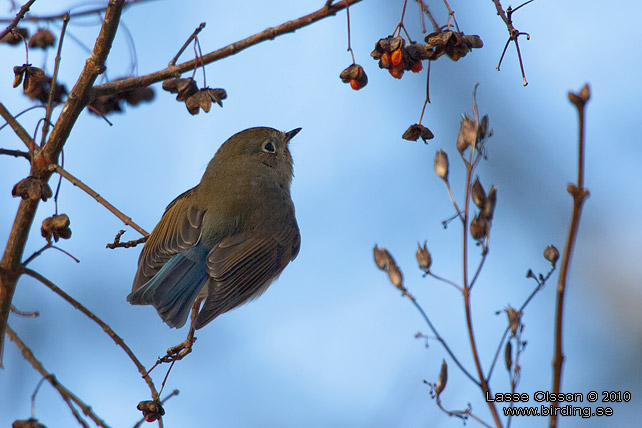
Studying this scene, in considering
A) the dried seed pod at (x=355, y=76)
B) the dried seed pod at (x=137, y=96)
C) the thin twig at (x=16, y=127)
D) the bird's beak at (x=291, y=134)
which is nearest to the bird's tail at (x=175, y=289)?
Result: the dried seed pod at (x=137, y=96)

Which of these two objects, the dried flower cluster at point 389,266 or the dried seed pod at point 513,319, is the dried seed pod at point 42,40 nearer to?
the dried flower cluster at point 389,266

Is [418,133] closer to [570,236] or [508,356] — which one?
[508,356]

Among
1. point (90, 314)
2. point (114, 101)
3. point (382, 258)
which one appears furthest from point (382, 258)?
point (114, 101)

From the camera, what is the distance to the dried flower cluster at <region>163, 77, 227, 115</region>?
3.02 meters

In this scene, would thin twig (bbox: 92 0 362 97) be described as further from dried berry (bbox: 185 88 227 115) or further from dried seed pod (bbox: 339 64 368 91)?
dried seed pod (bbox: 339 64 368 91)

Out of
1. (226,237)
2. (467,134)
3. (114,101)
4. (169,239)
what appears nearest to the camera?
(467,134)

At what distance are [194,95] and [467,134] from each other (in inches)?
52.8

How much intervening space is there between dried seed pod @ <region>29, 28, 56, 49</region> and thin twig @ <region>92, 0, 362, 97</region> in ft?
2.84

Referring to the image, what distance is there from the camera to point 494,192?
1953 millimetres

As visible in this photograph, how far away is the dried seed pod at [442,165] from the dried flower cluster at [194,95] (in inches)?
45.4

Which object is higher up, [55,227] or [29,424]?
[55,227]

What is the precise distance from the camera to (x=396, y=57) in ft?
9.23

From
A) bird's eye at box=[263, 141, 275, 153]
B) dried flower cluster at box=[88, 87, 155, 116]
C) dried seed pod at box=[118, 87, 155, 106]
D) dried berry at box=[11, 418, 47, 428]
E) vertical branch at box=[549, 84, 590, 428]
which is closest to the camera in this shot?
vertical branch at box=[549, 84, 590, 428]

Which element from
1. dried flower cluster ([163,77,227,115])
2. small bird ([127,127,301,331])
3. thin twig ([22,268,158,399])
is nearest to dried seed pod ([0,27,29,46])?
dried flower cluster ([163,77,227,115])
